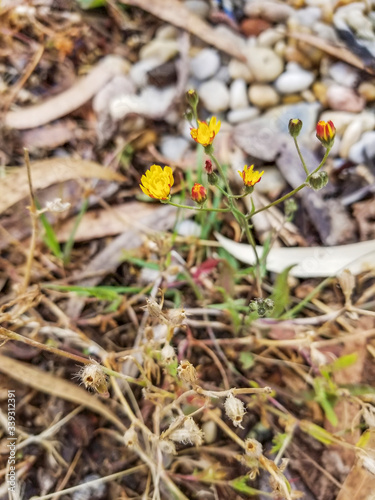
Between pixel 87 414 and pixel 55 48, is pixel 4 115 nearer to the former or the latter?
pixel 55 48

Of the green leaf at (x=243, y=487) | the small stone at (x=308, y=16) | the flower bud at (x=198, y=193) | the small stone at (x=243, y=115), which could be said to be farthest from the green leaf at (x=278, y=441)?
the small stone at (x=308, y=16)

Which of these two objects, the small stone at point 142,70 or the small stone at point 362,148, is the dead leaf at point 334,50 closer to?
the small stone at point 362,148

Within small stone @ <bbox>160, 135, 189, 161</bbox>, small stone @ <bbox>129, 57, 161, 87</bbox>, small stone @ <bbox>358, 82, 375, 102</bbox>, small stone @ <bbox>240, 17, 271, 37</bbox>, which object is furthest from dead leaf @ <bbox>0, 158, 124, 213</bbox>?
small stone @ <bbox>358, 82, 375, 102</bbox>

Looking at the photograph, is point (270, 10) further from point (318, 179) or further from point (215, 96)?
point (318, 179)

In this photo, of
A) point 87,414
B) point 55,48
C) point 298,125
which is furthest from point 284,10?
point 87,414

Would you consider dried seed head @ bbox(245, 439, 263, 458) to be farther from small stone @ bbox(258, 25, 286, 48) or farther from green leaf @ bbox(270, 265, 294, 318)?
small stone @ bbox(258, 25, 286, 48)
